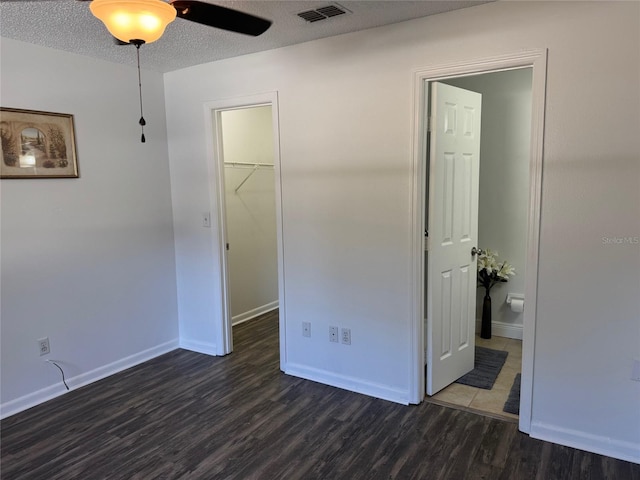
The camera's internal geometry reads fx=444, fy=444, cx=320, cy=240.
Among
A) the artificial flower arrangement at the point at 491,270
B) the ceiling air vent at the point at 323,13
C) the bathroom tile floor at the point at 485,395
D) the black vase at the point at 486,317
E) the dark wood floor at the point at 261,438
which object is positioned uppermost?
the ceiling air vent at the point at 323,13

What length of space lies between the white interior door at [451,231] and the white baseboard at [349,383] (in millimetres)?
228

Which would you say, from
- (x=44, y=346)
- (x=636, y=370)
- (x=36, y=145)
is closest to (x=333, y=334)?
(x=636, y=370)

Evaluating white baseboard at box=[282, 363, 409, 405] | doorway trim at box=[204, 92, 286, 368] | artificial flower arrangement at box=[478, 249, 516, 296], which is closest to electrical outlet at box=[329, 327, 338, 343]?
white baseboard at box=[282, 363, 409, 405]

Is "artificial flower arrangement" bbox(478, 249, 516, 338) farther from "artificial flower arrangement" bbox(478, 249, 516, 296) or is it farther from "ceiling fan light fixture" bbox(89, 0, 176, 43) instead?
"ceiling fan light fixture" bbox(89, 0, 176, 43)

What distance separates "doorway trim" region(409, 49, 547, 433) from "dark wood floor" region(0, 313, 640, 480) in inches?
11.3

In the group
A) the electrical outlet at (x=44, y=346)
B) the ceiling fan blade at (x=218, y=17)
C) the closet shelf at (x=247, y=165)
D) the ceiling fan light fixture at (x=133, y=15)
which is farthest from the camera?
the closet shelf at (x=247, y=165)

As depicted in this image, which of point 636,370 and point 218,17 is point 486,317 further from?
point 218,17

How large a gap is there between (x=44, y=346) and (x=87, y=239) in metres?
0.78

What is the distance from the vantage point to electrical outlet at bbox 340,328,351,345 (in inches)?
120

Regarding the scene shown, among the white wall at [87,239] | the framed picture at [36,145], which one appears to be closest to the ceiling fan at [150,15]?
the framed picture at [36,145]

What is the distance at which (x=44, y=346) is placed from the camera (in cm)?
Result: 301

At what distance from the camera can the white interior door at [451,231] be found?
279 centimetres

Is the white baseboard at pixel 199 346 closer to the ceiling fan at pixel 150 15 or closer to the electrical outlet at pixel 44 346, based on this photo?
the electrical outlet at pixel 44 346

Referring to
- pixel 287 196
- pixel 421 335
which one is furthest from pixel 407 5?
pixel 421 335
